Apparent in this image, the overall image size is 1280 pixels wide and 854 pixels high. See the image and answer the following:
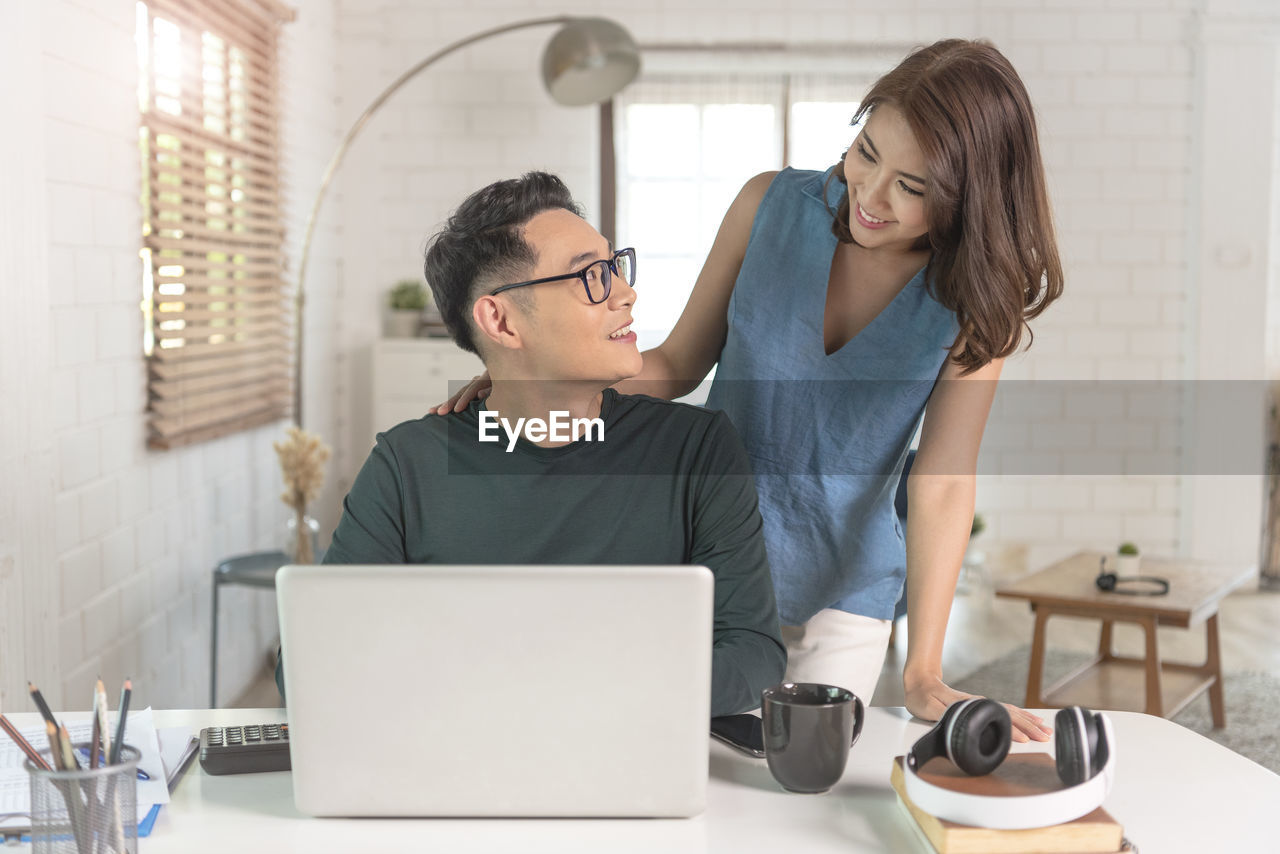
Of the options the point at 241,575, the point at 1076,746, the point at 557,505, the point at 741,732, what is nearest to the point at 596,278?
the point at 557,505

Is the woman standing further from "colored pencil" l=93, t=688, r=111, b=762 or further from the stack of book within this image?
"colored pencil" l=93, t=688, r=111, b=762

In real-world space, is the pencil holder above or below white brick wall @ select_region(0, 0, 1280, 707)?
below

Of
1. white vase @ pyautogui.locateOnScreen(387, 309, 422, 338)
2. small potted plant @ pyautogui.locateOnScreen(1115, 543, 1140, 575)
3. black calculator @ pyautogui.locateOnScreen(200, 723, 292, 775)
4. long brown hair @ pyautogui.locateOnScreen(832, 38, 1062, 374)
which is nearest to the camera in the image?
black calculator @ pyautogui.locateOnScreen(200, 723, 292, 775)

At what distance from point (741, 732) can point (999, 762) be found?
0.29 metres

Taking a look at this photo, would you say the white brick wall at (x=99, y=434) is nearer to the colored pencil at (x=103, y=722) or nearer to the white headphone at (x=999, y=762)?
the colored pencil at (x=103, y=722)

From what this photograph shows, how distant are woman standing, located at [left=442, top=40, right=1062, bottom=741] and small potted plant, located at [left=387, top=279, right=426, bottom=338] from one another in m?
3.32

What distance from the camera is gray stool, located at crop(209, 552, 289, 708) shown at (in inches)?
118

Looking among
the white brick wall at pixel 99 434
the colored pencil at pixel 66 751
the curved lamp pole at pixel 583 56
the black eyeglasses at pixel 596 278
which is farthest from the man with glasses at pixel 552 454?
the curved lamp pole at pixel 583 56

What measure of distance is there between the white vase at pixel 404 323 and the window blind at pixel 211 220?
33.1 inches

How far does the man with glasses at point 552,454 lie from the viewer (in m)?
1.45

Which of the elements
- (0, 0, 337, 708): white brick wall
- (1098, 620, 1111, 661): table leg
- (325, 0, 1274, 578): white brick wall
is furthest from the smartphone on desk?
(325, 0, 1274, 578): white brick wall

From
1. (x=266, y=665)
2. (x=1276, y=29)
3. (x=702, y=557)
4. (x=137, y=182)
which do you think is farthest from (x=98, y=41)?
(x=1276, y=29)

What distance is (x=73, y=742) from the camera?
44.2 inches

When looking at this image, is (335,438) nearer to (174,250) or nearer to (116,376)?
(174,250)
